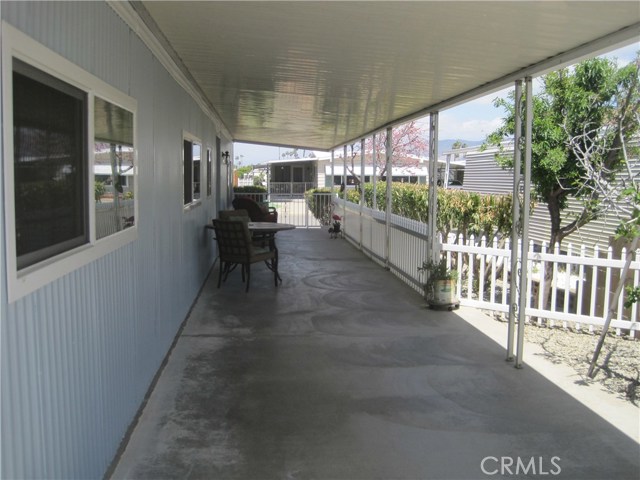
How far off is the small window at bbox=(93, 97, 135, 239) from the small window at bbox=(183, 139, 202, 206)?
2.78 metres

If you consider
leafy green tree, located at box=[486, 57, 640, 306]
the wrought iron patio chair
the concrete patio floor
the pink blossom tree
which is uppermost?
the pink blossom tree

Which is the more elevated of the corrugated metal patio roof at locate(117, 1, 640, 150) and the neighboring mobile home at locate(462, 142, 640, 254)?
the corrugated metal patio roof at locate(117, 1, 640, 150)

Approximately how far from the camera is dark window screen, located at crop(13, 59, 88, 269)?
1.90 meters

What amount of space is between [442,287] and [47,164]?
526 cm

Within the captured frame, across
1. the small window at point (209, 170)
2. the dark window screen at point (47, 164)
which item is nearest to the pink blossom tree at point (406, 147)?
the small window at point (209, 170)

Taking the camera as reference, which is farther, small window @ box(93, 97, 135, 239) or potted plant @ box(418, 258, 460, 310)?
potted plant @ box(418, 258, 460, 310)

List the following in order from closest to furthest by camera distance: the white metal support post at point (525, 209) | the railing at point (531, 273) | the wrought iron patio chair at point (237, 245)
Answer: the white metal support post at point (525, 209), the railing at point (531, 273), the wrought iron patio chair at point (237, 245)

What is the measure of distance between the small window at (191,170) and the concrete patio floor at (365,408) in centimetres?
140

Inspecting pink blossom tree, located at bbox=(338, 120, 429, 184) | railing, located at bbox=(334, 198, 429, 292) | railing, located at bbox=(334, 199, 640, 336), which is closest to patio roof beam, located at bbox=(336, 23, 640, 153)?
railing, located at bbox=(334, 199, 640, 336)

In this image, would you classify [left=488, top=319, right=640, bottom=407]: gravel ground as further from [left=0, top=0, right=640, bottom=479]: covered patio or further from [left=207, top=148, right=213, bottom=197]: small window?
[left=207, top=148, right=213, bottom=197]: small window

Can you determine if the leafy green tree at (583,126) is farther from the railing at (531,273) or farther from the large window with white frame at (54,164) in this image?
the large window with white frame at (54,164)

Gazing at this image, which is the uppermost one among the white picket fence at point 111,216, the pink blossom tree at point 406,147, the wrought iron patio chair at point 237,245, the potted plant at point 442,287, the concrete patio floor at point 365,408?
the pink blossom tree at point 406,147

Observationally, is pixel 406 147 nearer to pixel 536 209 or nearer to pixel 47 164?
pixel 536 209

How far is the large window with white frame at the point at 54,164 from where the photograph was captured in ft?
5.88
